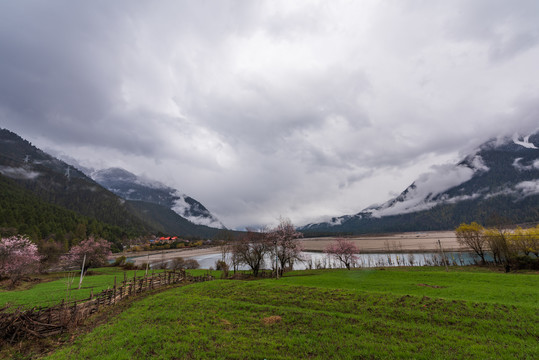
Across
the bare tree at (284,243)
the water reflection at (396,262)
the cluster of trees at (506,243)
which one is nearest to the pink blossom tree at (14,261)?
the bare tree at (284,243)

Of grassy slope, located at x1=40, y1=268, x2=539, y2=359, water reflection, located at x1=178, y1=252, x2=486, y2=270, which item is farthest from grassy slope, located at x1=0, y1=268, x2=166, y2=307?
water reflection, located at x1=178, y1=252, x2=486, y2=270

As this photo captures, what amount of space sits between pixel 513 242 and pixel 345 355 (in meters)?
85.8

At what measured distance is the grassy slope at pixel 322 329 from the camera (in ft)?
39.2

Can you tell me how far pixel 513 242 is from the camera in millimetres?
64312

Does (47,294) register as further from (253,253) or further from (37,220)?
(37,220)

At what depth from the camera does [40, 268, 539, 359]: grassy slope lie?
1195cm

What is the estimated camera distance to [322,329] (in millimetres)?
14797

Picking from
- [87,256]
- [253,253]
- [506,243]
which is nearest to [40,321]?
[253,253]

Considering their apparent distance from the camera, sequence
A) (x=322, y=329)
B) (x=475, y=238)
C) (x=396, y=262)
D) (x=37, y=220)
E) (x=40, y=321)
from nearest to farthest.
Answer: (x=322, y=329)
(x=40, y=321)
(x=475, y=238)
(x=396, y=262)
(x=37, y=220)

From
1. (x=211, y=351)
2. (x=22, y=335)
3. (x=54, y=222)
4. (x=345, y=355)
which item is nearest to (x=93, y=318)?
(x=22, y=335)

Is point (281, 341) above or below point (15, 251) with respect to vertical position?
below

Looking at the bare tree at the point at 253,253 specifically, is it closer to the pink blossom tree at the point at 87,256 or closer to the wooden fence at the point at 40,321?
the wooden fence at the point at 40,321

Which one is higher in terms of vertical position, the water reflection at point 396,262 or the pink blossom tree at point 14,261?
the pink blossom tree at point 14,261

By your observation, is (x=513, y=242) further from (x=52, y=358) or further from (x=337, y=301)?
(x=52, y=358)
